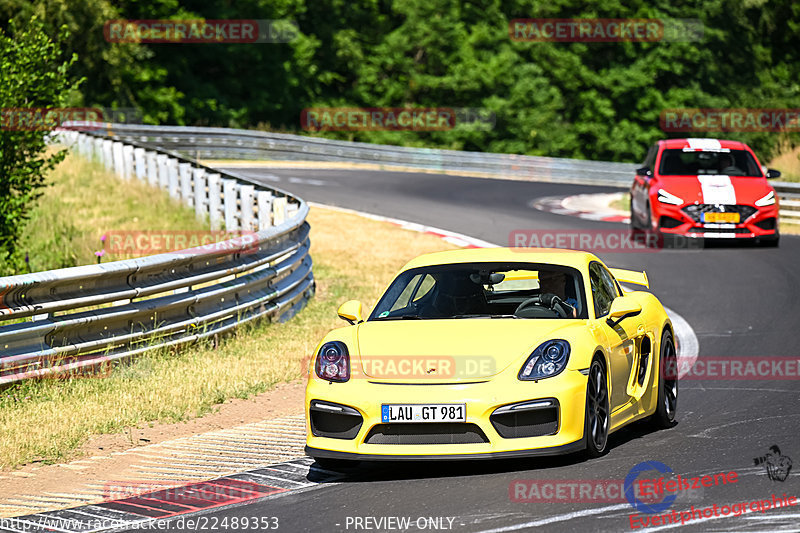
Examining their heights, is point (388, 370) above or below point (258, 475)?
above

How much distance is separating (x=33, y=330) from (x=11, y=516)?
294cm

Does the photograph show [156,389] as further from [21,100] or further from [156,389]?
[21,100]

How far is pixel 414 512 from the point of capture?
20.4 ft

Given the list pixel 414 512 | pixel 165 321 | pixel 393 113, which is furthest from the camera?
pixel 393 113

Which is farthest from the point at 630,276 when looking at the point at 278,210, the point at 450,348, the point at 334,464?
the point at 278,210

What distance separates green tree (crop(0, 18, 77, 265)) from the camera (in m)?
15.5

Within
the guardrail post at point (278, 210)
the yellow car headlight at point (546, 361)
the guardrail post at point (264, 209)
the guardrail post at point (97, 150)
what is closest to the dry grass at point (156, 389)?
the guardrail post at point (278, 210)

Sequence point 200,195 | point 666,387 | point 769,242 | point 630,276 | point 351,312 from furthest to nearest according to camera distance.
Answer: point 200,195
point 769,242
point 630,276
point 666,387
point 351,312

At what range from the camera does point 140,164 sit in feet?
83.9

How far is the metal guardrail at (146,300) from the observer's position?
9.42 meters

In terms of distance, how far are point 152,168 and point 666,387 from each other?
17.6 m

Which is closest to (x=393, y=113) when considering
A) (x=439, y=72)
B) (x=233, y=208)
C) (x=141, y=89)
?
(x=439, y=72)

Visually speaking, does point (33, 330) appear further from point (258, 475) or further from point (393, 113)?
point (393, 113)

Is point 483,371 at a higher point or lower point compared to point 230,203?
higher
